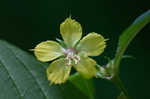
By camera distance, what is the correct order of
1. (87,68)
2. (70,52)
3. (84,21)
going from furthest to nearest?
(84,21) → (70,52) → (87,68)

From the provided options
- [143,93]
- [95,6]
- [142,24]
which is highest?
[142,24]

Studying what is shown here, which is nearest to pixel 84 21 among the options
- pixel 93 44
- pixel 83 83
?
pixel 83 83

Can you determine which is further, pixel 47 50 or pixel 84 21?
pixel 84 21

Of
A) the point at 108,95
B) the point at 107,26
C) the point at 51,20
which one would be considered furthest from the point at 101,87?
the point at 51,20

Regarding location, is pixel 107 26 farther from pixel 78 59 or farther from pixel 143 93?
pixel 78 59

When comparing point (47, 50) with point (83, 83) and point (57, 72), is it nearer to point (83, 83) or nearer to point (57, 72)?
point (57, 72)

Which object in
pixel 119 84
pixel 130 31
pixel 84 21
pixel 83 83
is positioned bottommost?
pixel 84 21

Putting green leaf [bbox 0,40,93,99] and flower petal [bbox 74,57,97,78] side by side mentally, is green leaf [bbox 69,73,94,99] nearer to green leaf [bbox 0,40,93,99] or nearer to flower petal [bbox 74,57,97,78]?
green leaf [bbox 0,40,93,99]
